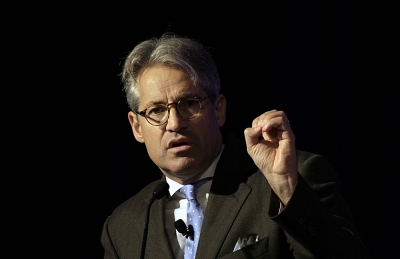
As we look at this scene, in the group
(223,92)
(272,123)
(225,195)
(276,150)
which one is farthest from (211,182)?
(223,92)

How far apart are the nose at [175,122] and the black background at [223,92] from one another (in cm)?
106

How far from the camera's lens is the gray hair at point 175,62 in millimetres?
3047

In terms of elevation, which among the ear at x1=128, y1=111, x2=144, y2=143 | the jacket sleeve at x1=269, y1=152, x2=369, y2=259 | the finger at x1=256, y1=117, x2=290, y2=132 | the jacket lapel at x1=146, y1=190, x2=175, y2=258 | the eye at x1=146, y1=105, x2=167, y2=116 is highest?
the eye at x1=146, y1=105, x2=167, y2=116

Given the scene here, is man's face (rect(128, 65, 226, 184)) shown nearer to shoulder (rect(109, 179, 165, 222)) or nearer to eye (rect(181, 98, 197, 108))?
eye (rect(181, 98, 197, 108))

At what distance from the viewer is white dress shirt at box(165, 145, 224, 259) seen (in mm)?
2943

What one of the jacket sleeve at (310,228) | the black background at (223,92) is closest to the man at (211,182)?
the jacket sleeve at (310,228)

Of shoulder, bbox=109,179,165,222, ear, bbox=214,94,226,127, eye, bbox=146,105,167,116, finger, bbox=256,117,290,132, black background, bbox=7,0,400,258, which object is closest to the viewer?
finger, bbox=256,117,290,132

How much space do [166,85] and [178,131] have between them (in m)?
Answer: 0.23

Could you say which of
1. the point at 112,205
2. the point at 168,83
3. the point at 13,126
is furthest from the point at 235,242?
the point at 13,126

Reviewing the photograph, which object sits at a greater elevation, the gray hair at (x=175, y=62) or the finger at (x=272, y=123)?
the gray hair at (x=175, y=62)

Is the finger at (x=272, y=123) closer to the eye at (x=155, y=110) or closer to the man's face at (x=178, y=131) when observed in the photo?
the man's face at (x=178, y=131)

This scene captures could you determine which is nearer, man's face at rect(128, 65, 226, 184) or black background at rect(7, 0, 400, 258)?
Result: man's face at rect(128, 65, 226, 184)

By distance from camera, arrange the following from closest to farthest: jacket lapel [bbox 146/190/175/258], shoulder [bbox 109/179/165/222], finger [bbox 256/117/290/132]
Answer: finger [bbox 256/117/290/132], jacket lapel [bbox 146/190/175/258], shoulder [bbox 109/179/165/222]

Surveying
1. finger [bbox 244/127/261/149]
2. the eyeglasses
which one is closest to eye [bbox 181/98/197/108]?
the eyeglasses
